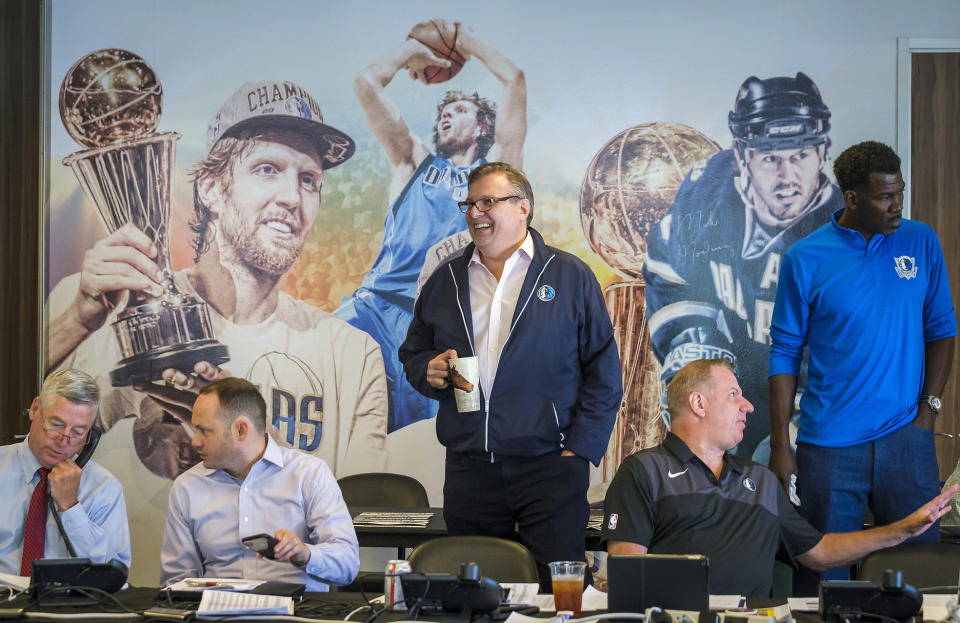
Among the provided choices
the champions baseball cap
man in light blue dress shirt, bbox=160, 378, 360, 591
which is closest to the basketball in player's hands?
the champions baseball cap

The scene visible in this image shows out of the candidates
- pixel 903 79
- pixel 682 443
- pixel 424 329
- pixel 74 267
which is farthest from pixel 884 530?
pixel 74 267

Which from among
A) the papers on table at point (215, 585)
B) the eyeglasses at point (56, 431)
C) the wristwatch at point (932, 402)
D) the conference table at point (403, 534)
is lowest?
the conference table at point (403, 534)

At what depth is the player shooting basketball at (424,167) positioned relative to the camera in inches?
202

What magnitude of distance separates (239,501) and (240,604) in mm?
760

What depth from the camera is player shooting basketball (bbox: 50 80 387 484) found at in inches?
204

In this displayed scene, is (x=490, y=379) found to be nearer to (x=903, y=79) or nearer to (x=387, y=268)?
(x=387, y=268)

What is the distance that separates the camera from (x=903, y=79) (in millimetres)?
5016

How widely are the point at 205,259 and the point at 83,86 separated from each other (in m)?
1.16

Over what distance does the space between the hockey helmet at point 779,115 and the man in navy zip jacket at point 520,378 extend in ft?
6.14

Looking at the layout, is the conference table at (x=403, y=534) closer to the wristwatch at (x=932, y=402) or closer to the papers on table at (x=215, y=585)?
the papers on table at (x=215, y=585)

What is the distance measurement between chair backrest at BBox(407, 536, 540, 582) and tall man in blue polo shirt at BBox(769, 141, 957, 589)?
4.10ft

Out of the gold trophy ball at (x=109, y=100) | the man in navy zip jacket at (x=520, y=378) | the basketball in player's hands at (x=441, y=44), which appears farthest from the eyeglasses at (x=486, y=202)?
the gold trophy ball at (x=109, y=100)

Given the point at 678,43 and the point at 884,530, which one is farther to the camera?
the point at 678,43

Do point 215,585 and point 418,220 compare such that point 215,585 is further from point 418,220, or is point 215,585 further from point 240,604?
point 418,220
